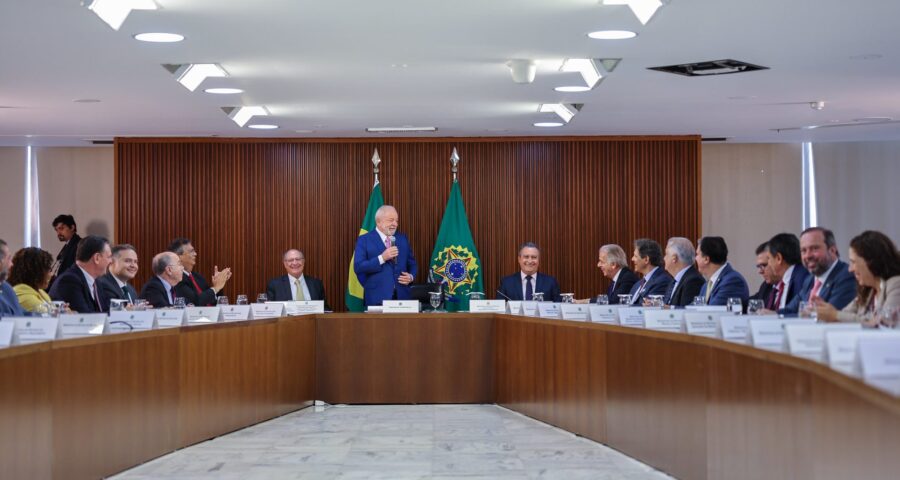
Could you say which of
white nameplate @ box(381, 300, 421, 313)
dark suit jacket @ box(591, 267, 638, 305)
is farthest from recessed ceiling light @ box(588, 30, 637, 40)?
white nameplate @ box(381, 300, 421, 313)

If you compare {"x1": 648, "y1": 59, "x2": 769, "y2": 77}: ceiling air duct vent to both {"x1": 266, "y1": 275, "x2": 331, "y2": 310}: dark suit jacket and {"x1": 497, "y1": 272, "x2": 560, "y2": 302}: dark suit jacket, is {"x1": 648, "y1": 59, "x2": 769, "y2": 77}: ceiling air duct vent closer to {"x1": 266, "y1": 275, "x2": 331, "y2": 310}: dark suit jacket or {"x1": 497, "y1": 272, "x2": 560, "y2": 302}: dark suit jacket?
Result: {"x1": 497, "y1": 272, "x2": 560, "y2": 302}: dark suit jacket

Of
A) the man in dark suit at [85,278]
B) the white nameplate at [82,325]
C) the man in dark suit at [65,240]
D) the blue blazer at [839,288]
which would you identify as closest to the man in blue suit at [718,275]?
the blue blazer at [839,288]

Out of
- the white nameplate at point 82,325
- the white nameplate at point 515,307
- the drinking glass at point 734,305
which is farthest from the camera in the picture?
the white nameplate at point 515,307

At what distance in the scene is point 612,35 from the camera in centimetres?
705

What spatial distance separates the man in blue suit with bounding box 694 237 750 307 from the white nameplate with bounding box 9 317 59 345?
3902mm

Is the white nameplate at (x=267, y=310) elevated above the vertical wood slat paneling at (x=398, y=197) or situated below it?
below

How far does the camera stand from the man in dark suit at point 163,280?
28.1ft

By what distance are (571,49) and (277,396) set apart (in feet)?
11.5

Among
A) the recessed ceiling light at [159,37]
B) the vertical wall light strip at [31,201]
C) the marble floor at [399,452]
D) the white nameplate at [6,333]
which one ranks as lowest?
the marble floor at [399,452]

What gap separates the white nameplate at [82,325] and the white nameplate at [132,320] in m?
0.52

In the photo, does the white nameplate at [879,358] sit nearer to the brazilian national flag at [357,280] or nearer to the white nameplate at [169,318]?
the white nameplate at [169,318]

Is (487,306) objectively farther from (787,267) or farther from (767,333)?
(767,333)

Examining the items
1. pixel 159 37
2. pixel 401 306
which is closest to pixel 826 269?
pixel 159 37

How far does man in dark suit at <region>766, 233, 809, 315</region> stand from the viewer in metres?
6.96
